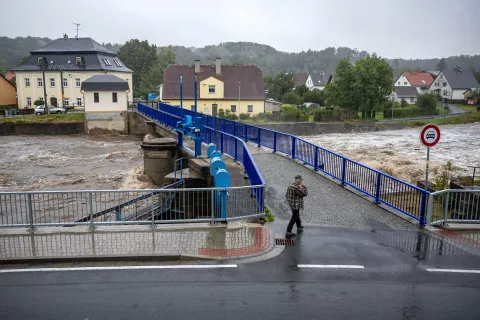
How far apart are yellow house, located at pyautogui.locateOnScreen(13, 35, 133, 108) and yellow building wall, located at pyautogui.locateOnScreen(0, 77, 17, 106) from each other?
4.38m

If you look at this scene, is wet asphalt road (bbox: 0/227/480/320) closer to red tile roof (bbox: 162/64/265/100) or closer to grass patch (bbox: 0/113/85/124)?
grass patch (bbox: 0/113/85/124)

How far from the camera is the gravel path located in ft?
38.1

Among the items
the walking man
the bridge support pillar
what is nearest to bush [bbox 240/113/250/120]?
the bridge support pillar

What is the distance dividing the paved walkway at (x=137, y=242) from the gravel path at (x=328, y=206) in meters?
1.81

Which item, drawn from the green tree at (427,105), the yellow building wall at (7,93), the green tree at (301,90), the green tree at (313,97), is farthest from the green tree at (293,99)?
the yellow building wall at (7,93)

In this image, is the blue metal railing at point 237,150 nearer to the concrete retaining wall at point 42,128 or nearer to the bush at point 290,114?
the concrete retaining wall at point 42,128

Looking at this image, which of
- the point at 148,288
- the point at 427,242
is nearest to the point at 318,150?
the point at 427,242

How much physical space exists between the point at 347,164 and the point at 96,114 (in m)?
40.0

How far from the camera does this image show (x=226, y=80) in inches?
2584

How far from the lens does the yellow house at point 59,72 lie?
6191cm

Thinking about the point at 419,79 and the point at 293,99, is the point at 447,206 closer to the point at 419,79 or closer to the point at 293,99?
the point at 293,99

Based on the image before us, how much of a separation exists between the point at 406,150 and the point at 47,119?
127ft

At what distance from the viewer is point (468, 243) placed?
10445 mm

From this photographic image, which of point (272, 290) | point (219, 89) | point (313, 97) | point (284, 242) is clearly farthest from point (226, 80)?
point (272, 290)
